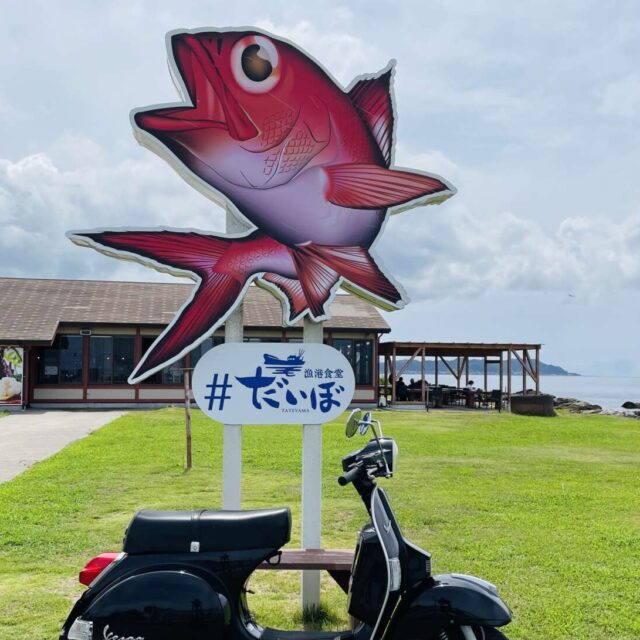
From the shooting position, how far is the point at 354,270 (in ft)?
14.4

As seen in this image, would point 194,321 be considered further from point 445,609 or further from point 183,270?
point 445,609

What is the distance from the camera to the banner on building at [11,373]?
64.0ft

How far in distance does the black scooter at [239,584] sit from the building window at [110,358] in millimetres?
19140

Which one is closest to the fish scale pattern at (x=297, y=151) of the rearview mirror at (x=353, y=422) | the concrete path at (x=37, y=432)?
the rearview mirror at (x=353, y=422)

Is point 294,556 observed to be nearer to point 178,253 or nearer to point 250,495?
point 178,253

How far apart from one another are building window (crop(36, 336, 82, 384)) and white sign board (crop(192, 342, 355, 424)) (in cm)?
1831

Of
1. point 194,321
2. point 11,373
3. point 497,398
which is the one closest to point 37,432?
point 11,373

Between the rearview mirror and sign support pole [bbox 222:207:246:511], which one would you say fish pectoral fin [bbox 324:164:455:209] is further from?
the rearview mirror

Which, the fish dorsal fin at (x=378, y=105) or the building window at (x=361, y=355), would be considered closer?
the fish dorsal fin at (x=378, y=105)

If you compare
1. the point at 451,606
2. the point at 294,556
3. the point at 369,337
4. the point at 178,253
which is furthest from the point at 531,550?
the point at 369,337

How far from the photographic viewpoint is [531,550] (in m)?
5.32

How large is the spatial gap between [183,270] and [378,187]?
→ 1393 mm

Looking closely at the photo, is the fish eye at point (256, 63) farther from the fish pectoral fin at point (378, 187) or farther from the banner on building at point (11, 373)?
the banner on building at point (11, 373)

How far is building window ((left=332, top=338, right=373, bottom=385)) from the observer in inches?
882
